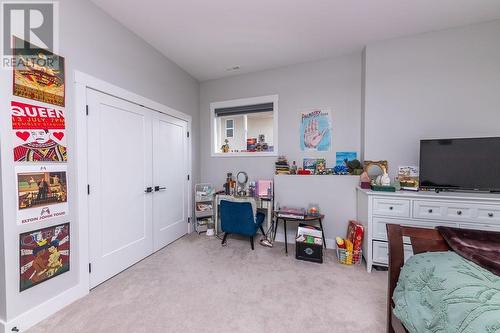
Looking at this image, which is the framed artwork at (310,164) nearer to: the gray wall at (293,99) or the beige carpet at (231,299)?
the gray wall at (293,99)

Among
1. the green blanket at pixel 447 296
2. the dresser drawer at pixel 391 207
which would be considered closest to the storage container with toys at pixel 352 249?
the dresser drawer at pixel 391 207

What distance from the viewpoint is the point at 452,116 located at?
2348mm

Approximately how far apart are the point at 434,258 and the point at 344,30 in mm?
2498

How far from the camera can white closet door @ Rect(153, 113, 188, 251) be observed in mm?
2798

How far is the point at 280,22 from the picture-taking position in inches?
87.0

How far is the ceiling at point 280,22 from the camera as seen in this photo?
195 centimetres

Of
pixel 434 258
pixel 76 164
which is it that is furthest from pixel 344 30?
pixel 76 164

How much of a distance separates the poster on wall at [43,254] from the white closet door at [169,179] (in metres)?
1.08

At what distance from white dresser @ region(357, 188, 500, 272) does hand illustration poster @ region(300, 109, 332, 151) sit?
37.5 inches

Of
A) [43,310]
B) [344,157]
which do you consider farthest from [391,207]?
[43,310]

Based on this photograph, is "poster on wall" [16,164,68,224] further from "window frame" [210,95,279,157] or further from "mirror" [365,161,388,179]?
Result: "mirror" [365,161,388,179]

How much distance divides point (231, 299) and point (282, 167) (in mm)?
1925

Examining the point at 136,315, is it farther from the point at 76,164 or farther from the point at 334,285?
the point at 334,285

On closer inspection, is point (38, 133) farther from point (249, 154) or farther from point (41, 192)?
point (249, 154)
